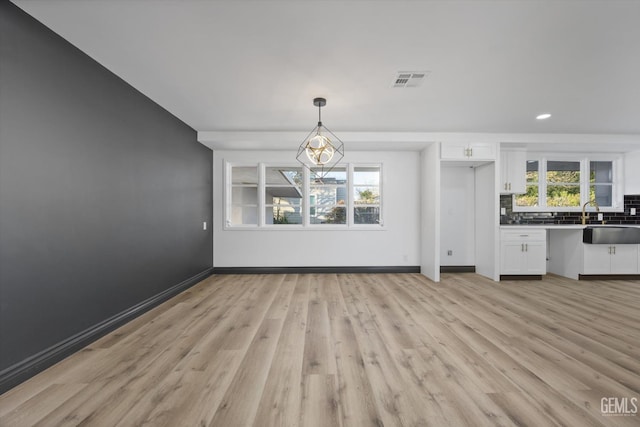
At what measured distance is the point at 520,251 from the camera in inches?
181

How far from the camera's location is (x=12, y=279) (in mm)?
1724

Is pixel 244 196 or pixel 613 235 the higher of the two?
pixel 244 196

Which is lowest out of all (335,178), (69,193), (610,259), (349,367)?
(349,367)

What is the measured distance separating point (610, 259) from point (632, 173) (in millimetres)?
1932

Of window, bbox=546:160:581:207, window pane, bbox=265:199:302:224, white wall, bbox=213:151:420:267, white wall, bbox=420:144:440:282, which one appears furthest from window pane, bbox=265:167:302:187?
window, bbox=546:160:581:207

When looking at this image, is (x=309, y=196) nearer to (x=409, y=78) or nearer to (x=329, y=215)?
(x=329, y=215)

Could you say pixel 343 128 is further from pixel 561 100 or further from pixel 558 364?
pixel 558 364

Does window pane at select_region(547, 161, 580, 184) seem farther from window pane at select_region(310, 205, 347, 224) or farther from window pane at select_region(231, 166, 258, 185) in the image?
window pane at select_region(231, 166, 258, 185)

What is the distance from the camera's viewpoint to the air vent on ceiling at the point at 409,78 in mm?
2602

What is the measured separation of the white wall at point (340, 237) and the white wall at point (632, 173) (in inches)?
163

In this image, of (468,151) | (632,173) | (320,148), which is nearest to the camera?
(320,148)

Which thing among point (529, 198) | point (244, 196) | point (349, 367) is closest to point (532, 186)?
point (529, 198)

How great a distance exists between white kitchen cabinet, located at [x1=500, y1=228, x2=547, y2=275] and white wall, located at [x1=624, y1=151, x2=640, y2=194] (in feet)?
7.70

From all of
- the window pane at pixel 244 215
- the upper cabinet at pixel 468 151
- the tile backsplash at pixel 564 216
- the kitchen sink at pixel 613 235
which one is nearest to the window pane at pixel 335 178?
the window pane at pixel 244 215
